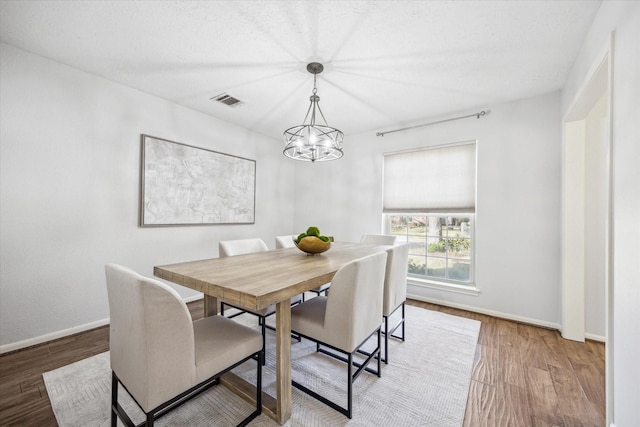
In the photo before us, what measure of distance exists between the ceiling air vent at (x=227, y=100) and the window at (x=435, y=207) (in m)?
2.19

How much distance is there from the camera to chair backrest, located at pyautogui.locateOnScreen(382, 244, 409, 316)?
2.02 m

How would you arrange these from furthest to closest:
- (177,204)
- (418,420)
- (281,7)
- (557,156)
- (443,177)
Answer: (443,177)
(177,204)
(557,156)
(281,7)
(418,420)

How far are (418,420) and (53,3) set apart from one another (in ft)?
11.2

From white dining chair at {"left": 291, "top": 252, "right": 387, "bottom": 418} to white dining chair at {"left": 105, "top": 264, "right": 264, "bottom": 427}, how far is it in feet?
1.84

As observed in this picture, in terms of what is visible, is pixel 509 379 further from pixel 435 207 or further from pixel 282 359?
pixel 435 207

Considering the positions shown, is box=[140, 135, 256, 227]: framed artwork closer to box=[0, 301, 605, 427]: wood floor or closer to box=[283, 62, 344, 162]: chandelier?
box=[0, 301, 605, 427]: wood floor

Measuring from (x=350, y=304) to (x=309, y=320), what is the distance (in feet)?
1.18

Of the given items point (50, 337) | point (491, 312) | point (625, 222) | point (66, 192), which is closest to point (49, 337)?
point (50, 337)

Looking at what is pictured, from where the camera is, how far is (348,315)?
57.1 inches

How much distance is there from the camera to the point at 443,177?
11.2ft

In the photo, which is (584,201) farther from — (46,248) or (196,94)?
(46,248)

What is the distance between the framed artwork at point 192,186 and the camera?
2936 millimetres

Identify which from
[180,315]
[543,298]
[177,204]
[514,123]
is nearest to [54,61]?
[177,204]

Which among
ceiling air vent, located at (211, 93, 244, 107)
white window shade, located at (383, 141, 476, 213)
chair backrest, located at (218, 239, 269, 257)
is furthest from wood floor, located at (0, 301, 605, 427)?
ceiling air vent, located at (211, 93, 244, 107)
